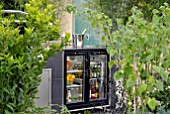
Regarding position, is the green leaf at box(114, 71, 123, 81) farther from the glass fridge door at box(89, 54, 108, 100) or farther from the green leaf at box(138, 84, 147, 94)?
the glass fridge door at box(89, 54, 108, 100)

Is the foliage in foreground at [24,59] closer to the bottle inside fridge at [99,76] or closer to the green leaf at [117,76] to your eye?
the green leaf at [117,76]

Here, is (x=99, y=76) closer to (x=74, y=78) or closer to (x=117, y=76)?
(x=74, y=78)

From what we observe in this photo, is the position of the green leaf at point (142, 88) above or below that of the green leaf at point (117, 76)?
below

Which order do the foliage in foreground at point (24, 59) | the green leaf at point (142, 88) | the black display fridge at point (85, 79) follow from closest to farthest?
the green leaf at point (142, 88) → the foliage in foreground at point (24, 59) → the black display fridge at point (85, 79)

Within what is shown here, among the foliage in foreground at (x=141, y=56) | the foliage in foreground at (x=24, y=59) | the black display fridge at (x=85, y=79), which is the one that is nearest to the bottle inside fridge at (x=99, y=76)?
the black display fridge at (x=85, y=79)

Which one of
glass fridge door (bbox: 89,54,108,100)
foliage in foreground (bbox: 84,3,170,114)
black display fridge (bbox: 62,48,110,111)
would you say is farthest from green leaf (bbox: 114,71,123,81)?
glass fridge door (bbox: 89,54,108,100)

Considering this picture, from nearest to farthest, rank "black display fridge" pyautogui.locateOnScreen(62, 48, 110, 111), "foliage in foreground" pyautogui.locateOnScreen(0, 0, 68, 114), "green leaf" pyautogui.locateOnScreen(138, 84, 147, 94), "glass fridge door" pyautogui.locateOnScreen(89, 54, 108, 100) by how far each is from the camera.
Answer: "green leaf" pyautogui.locateOnScreen(138, 84, 147, 94) → "foliage in foreground" pyautogui.locateOnScreen(0, 0, 68, 114) → "black display fridge" pyautogui.locateOnScreen(62, 48, 110, 111) → "glass fridge door" pyautogui.locateOnScreen(89, 54, 108, 100)

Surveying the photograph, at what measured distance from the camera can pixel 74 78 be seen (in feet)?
22.3

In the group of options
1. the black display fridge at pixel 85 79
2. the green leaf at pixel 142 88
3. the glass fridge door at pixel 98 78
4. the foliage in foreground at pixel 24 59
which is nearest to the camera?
the green leaf at pixel 142 88

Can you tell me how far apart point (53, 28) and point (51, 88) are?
429 cm

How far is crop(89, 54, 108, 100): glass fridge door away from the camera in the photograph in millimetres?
7016

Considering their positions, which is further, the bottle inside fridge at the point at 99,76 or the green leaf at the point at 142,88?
the bottle inside fridge at the point at 99,76

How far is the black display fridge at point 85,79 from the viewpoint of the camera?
6.53 m

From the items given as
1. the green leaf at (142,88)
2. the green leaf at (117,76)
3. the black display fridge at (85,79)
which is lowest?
the black display fridge at (85,79)
